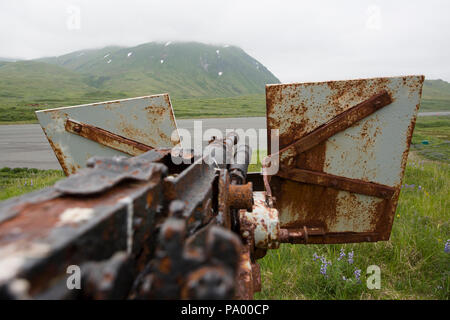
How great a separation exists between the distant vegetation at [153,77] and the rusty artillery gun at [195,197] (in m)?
45.9

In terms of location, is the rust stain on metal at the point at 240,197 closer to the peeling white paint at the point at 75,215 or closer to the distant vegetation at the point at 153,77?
the peeling white paint at the point at 75,215

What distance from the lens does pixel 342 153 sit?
2.68 metres

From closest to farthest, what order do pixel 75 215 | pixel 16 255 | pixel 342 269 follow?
1. pixel 16 255
2. pixel 75 215
3. pixel 342 269

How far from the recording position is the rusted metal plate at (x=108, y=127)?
2975 mm

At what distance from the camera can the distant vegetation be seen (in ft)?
216

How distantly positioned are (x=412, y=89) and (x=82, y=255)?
9.17 ft

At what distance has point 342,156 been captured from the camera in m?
2.69

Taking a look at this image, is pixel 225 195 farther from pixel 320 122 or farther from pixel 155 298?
pixel 320 122

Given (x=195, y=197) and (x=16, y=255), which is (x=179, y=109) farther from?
(x=16, y=255)

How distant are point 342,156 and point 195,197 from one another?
2.04m

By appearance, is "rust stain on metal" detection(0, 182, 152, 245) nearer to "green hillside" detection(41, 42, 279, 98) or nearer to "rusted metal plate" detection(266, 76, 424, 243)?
"rusted metal plate" detection(266, 76, 424, 243)

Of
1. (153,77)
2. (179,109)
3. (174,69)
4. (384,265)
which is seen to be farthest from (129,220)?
(174,69)
